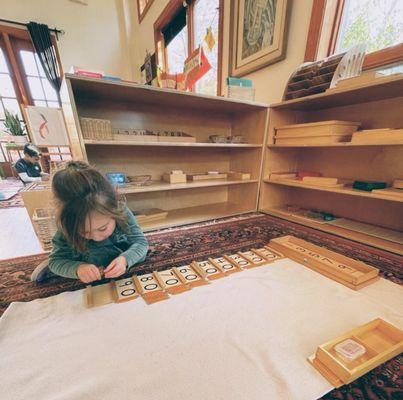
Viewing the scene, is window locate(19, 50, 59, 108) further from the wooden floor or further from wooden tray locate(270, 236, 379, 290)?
wooden tray locate(270, 236, 379, 290)

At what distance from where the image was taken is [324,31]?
1.20 metres

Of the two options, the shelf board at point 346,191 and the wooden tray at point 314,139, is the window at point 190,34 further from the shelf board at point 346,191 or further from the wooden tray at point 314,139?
the shelf board at point 346,191

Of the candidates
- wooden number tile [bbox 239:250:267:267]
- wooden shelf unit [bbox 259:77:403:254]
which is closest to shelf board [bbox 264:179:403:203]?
wooden shelf unit [bbox 259:77:403:254]

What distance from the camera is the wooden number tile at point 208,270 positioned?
78cm

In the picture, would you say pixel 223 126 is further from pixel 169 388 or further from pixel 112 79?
pixel 169 388

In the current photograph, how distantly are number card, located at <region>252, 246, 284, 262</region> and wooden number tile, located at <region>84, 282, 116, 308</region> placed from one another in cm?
63

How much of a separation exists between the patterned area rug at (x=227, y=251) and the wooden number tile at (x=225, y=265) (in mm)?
63

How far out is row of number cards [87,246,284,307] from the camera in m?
0.67

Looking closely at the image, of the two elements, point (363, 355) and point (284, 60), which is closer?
point (363, 355)

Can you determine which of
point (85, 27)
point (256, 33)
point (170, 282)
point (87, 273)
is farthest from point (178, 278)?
point (85, 27)

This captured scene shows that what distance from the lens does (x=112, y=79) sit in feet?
3.12

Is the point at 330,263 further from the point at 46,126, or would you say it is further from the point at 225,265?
the point at 46,126

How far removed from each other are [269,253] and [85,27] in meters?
4.53

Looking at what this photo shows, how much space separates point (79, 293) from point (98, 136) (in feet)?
2.51
